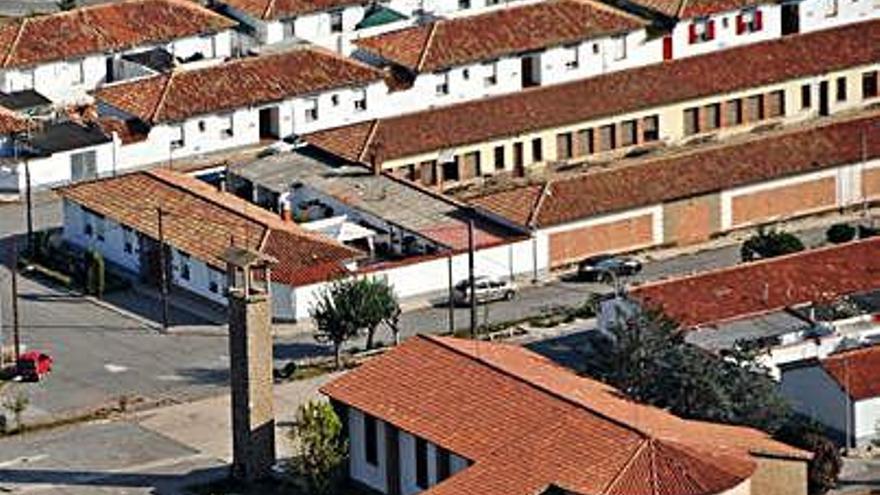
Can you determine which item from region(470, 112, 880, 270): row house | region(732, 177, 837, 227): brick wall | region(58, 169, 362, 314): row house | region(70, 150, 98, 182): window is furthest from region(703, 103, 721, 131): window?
region(70, 150, 98, 182): window

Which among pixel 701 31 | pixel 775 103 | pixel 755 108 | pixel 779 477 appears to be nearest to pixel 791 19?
pixel 701 31

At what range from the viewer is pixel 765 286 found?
122812mm

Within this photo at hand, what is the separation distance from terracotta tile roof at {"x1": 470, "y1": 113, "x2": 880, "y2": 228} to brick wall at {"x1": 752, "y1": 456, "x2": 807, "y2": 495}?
27509mm

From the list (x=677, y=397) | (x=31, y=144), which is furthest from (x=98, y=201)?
(x=677, y=397)

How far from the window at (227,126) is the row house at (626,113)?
5.10 m

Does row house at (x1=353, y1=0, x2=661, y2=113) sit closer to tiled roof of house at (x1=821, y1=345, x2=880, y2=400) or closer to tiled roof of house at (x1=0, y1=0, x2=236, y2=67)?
tiled roof of house at (x1=0, y1=0, x2=236, y2=67)

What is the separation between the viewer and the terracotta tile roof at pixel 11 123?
145m

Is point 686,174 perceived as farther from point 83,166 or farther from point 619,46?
point 83,166

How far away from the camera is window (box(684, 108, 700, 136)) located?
148 meters

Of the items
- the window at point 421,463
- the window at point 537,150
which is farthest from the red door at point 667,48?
the window at point 421,463

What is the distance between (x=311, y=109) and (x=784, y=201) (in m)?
20.3

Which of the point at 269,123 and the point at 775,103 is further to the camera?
the point at 775,103

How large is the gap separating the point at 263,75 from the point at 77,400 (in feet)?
93.3

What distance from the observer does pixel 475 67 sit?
6024 inches
